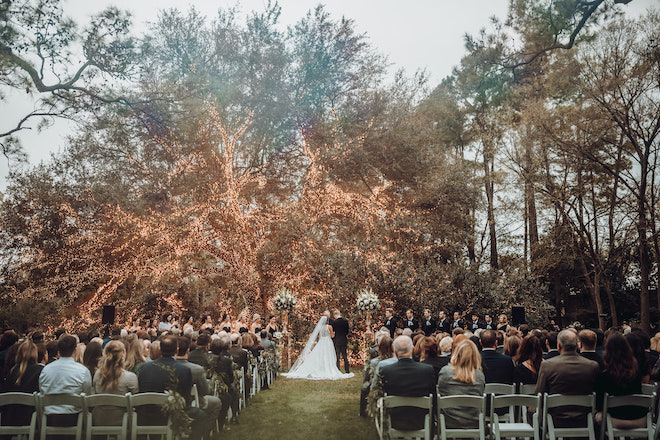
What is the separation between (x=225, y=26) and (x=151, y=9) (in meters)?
3.03

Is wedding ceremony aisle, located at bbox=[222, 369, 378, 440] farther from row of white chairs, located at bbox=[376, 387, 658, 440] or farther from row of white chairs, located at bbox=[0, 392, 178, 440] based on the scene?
row of white chairs, located at bbox=[0, 392, 178, 440]

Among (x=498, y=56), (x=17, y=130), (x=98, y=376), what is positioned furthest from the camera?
(x=17, y=130)

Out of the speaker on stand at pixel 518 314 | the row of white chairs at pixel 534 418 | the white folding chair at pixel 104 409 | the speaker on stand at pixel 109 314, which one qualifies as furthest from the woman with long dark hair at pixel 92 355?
the speaker on stand at pixel 518 314

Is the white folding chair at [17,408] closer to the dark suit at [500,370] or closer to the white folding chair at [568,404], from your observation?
the dark suit at [500,370]

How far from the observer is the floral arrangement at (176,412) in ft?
15.2

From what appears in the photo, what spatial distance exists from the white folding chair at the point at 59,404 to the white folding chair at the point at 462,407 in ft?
10.5

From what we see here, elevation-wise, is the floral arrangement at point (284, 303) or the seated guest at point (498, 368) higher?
the floral arrangement at point (284, 303)

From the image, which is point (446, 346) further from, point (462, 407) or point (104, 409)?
point (104, 409)

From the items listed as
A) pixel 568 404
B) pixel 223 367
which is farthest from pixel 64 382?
pixel 568 404

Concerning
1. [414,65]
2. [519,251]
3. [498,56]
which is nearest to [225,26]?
[414,65]

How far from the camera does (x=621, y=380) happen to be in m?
4.43

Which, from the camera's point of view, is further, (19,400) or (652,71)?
(652,71)

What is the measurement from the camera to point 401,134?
21.5 m

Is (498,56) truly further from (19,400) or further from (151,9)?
(151,9)
